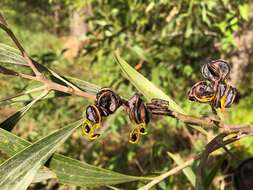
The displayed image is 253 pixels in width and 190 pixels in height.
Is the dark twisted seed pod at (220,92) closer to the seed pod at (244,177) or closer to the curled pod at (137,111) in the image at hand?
the curled pod at (137,111)

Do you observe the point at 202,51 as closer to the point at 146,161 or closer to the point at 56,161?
the point at 146,161

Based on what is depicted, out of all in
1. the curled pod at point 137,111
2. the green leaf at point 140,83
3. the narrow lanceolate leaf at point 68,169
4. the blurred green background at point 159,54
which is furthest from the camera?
the blurred green background at point 159,54

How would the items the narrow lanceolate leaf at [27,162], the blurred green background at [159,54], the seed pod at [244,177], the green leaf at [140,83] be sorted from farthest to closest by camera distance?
the blurred green background at [159,54] < the seed pod at [244,177] < the green leaf at [140,83] < the narrow lanceolate leaf at [27,162]

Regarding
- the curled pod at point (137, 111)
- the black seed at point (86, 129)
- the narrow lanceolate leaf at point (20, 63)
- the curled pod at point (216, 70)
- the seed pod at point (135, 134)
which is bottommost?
the seed pod at point (135, 134)

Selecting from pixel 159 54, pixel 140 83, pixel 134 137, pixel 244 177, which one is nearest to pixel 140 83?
pixel 140 83

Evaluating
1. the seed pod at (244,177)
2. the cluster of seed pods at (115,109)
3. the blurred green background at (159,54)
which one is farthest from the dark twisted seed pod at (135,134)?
the blurred green background at (159,54)

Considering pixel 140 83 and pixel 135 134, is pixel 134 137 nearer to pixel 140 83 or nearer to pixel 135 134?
pixel 135 134

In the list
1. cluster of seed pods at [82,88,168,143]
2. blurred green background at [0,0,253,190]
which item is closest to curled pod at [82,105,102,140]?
cluster of seed pods at [82,88,168,143]
